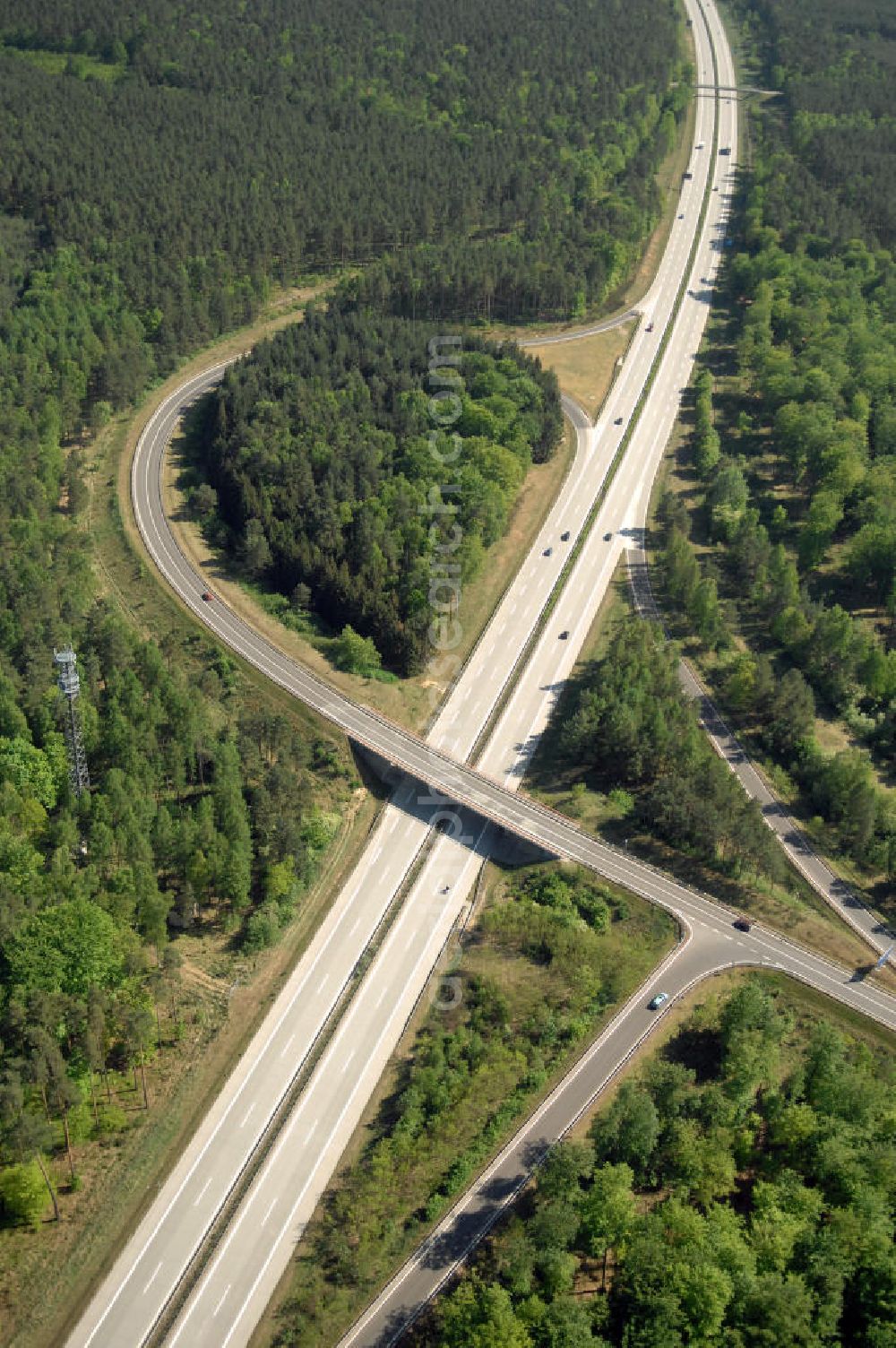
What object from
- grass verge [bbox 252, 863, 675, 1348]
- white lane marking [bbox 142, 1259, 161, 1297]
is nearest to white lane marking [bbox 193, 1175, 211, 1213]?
white lane marking [bbox 142, 1259, 161, 1297]

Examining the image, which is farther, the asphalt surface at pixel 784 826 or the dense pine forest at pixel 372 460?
the dense pine forest at pixel 372 460

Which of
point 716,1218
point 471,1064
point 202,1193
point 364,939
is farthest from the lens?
point 364,939

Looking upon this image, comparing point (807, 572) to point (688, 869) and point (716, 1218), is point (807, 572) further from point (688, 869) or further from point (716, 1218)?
point (716, 1218)

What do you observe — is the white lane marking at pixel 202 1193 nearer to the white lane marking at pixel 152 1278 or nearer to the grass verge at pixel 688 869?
the white lane marking at pixel 152 1278

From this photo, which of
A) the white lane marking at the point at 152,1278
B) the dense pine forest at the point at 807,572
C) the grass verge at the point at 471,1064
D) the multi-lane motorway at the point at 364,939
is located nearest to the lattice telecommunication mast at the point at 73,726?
the multi-lane motorway at the point at 364,939

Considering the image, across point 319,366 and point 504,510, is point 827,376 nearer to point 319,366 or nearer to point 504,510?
point 504,510

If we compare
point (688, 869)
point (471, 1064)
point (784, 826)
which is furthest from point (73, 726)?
point (784, 826)

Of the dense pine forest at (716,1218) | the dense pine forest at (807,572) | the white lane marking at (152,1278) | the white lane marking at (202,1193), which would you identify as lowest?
the white lane marking at (152,1278)
